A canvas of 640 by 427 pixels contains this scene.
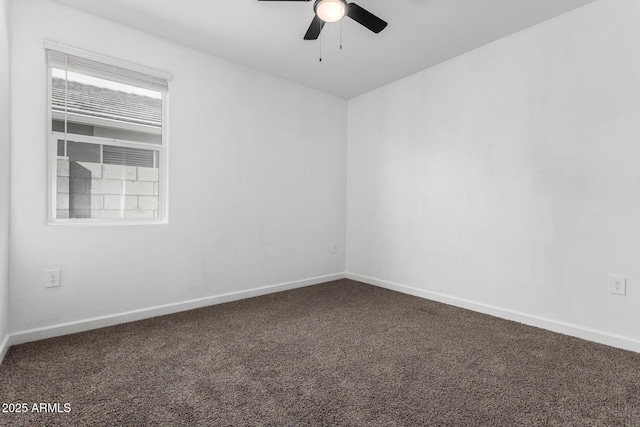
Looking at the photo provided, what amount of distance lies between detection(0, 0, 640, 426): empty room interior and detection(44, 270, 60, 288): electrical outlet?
0.06ft

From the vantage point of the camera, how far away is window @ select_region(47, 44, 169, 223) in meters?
2.43

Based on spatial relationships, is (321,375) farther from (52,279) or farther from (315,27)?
(315,27)

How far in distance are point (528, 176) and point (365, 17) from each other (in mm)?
1884

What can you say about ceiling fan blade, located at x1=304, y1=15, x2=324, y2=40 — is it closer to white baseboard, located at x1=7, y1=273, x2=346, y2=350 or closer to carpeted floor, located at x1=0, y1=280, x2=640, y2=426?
carpeted floor, located at x1=0, y1=280, x2=640, y2=426

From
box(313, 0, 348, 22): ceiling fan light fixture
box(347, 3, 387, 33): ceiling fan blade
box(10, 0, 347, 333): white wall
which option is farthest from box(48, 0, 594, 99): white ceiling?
box(313, 0, 348, 22): ceiling fan light fixture

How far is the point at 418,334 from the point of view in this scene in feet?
8.07

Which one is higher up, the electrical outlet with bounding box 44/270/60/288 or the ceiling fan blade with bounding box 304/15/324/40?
the ceiling fan blade with bounding box 304/15/324/40

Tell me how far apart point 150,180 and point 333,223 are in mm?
2273

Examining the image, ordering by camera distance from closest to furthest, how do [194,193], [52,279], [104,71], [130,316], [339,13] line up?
[339,13]
[52,279]
[104,71]
[130,316]
[194,193]

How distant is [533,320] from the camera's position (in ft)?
8.66

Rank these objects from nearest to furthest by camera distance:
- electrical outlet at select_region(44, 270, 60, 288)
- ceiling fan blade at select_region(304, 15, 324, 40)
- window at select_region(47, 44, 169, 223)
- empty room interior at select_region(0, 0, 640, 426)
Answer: empty room interior at select_region(0, 0, 640, 426)
ceiling fan blade at select_region(304, 15, 324, 40)
electrical outlet at select_region(44, 270, 60, 288)
window at select_region(47, 44, 169, 223)

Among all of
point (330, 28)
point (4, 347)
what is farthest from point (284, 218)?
point (4, 347)

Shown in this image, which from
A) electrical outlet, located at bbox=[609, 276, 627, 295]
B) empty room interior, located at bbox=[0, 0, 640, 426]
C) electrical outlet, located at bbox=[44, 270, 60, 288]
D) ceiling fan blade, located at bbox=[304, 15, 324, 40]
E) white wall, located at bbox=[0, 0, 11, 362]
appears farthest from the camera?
electrical outlet, located at bbox=[44, 270, 60, 288]

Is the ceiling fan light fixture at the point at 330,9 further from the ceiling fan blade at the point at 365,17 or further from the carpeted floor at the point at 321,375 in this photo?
the carpeted floor at the point at 321,375
